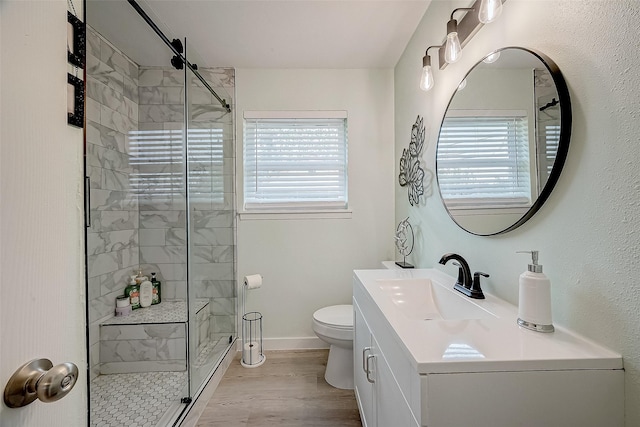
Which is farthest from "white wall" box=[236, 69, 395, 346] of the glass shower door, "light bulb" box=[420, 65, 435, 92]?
"light bulb" box=[420, 65, 435, 92]

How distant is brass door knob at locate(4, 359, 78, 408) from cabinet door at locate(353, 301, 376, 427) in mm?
992

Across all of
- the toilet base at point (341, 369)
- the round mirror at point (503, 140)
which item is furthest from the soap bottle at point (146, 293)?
the round mirror at point (503, 140)

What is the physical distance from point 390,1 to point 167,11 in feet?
4.40

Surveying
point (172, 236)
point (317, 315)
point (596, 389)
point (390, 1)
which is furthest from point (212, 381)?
Result: point (390, 1)

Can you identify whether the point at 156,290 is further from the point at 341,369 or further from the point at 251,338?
the point at 341,369

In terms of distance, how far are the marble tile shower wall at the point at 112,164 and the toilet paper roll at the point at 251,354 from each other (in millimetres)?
929

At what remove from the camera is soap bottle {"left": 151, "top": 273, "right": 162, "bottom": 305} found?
220 cm

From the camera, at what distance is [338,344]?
5.88 feet

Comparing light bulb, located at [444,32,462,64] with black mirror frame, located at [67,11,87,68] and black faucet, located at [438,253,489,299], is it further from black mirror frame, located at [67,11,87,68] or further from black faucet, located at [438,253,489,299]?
black mirror frame, located at [67,11,87,68]

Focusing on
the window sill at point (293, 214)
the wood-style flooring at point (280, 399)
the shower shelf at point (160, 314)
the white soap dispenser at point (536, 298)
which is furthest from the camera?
the window sill at point (293, 214)

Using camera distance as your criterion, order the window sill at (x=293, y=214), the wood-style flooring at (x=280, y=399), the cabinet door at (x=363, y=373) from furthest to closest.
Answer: the window sill at (x=293, y=214)
the wood-style flooring at (x=280, y=399)
the cabinet door at (x=363, y=373)

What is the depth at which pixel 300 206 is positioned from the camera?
233 cm

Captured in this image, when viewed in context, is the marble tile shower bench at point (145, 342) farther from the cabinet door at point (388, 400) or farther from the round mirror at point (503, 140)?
the round mirror at point (503, 140)

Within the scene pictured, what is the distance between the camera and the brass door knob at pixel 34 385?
421 mm
